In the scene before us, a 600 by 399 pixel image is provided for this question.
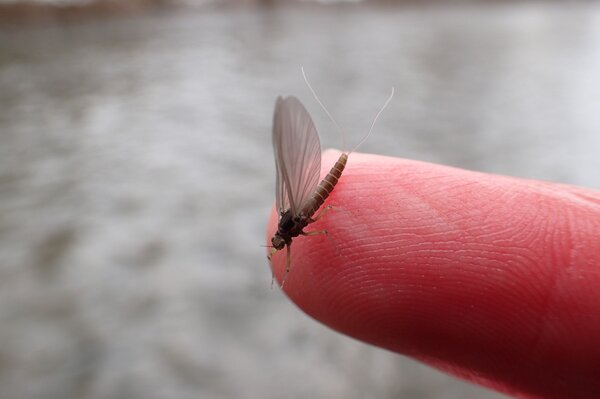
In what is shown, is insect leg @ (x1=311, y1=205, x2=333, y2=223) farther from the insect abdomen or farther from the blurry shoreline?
the blurry shoreline

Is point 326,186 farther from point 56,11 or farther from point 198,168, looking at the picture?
point 56,11

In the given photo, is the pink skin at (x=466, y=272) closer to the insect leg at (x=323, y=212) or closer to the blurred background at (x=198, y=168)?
the insect leg at (x=323, y=212)

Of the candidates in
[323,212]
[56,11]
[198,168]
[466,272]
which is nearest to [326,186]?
[323,212]

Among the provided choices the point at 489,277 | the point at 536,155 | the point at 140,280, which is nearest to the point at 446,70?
the point at 536,155

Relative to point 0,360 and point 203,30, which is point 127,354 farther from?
point 203,30

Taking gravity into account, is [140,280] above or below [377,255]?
below

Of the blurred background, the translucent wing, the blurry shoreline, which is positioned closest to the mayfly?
the translucent wing

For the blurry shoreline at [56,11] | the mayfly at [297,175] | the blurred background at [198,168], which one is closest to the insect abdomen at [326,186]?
the mayfly at [297,175]
